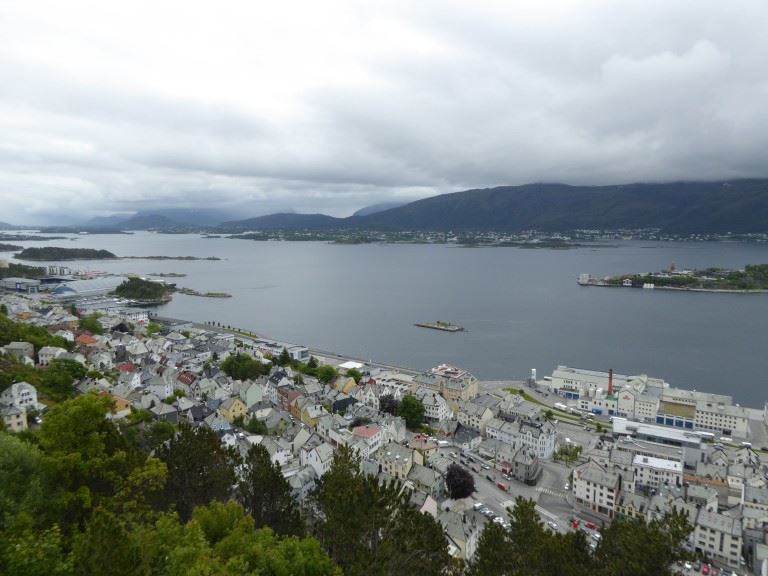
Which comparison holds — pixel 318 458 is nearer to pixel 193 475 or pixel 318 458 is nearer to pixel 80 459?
pixel 193 475

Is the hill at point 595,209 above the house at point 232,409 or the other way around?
above

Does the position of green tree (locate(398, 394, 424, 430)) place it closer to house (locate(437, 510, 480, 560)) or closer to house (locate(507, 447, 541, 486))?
house (locate(507, 447, 541, 486))

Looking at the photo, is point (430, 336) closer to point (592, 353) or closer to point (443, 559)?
point (592, 353)

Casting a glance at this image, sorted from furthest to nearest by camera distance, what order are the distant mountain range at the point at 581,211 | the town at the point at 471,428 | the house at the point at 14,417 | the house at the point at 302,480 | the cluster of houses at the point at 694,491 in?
the distant mountain range at the point at 581,211 → the town at the point at 471,428 → the house at the point at 302,480 → the house at the point at 14,417 → the cluster of houses at the point at 694,491

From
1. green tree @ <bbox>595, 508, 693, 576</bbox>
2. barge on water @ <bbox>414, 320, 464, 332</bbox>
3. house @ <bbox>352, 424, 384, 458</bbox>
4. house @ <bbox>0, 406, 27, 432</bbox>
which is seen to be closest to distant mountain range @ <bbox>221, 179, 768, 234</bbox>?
barge on water @ <bbox>414, 320, 464, 332</bbox>

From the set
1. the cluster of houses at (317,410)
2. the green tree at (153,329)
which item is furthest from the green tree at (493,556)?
the green tree at (153,329)

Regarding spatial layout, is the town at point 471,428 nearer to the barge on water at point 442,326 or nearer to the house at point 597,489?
the house at point 597,489

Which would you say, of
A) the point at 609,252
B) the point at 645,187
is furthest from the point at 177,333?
the point at 645,187

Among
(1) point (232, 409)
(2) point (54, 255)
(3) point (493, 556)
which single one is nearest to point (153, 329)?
(1) point (232, 409)
